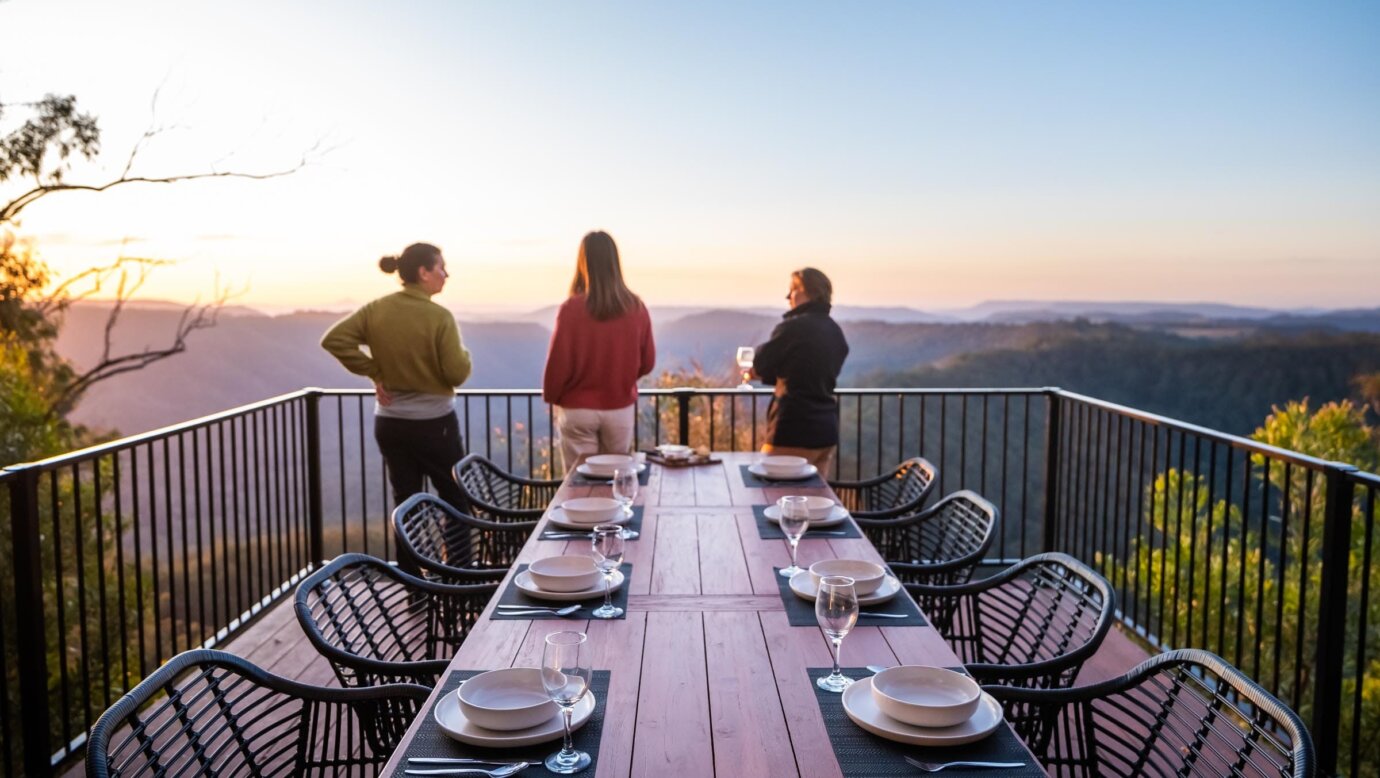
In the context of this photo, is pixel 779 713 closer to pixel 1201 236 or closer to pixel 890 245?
pixel 890 245

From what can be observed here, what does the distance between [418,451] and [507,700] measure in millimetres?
3002

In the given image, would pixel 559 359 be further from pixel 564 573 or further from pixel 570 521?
pixel 564 573

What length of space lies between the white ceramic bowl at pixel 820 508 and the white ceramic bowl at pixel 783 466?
56 cm

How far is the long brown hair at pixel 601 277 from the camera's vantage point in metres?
4.03

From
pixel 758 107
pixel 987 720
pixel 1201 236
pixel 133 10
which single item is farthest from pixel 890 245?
pixel 987 720

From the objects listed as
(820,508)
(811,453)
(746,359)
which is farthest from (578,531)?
(746,359)

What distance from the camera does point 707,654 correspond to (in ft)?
6.03

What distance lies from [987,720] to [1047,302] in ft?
58.8

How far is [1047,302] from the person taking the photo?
18125 mm

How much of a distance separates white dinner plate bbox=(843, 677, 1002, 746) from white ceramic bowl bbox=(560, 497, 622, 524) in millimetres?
1404

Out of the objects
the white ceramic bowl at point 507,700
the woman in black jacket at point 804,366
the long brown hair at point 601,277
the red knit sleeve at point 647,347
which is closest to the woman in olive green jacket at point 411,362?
the long brown hair at point 601,277

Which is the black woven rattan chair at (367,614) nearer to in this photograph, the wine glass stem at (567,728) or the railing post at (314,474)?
the wine glass stem at (567,728)

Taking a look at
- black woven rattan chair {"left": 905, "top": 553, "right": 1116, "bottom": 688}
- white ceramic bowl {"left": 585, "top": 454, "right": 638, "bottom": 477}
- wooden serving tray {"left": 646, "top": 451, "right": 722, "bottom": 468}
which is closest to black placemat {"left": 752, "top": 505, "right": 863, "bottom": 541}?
black woven rattan chair {"left": 905, "top": 553, "right": 1116, "bottom": 688}

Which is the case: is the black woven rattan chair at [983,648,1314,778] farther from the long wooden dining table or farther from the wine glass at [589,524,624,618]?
the wine glass at [589,524,624,618]
